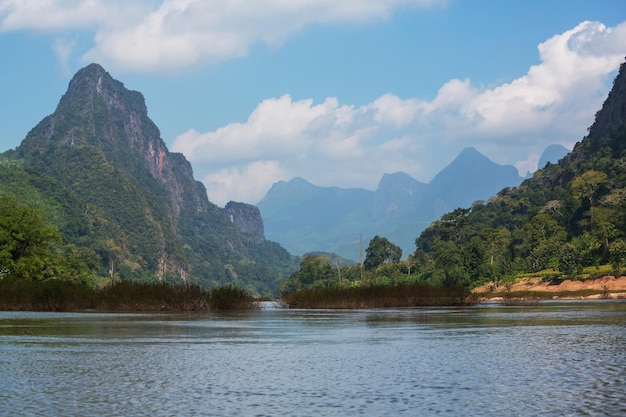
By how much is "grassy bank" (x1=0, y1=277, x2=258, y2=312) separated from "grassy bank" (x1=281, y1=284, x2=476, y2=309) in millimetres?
16058

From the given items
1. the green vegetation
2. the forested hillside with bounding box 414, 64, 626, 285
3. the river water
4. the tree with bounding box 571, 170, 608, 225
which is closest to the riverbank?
the green vegetation

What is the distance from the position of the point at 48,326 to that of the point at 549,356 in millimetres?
25925

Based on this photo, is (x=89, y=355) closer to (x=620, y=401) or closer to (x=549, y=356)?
(x=549, y=356)

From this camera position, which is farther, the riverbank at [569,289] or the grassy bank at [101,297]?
the riverbank at [569,289]

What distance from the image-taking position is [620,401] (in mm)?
15094

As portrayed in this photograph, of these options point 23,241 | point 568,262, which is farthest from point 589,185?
point 23,241

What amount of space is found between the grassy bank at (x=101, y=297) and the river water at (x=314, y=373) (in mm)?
23296

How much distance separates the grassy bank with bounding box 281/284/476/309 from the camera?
239ft

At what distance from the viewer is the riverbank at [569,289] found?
107062 millimetres

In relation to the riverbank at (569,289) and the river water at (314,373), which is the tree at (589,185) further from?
the river water at (314,373)

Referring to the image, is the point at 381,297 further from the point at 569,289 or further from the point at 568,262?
the point at 568,262

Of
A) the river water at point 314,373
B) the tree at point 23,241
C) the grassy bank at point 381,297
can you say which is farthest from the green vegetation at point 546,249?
the river water at point 314,373

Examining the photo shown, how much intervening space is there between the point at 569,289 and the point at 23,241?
81262mm

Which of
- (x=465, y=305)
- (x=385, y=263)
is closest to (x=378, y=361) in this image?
(x=465, y=305)
